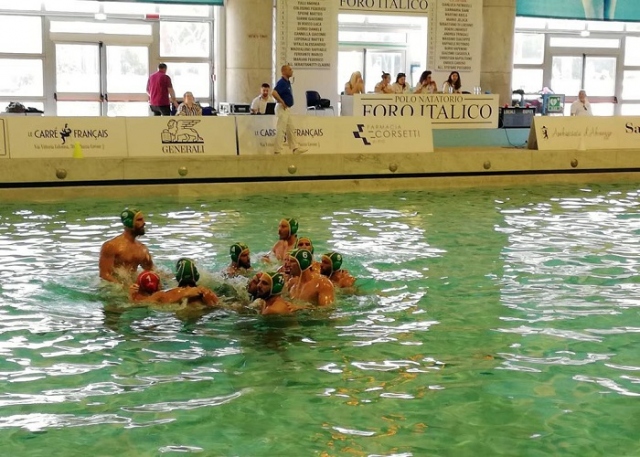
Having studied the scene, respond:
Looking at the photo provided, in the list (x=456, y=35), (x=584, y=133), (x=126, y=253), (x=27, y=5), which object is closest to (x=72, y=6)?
(x=27, y=5)

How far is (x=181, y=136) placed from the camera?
53.0ft

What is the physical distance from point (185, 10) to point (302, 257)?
1629cm

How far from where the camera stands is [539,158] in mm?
18156

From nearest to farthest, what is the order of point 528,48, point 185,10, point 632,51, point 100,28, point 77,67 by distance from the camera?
point 100,28 → point 77,67 → point 185,10 → point 528,48 → point 632,51

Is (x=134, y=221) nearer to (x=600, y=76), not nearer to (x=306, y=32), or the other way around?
(x=306, y=32)

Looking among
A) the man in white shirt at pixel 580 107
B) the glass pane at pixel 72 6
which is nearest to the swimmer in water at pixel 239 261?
the man in white shirt at pixel 580 107

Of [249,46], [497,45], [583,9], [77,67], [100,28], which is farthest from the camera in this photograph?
[583,9]

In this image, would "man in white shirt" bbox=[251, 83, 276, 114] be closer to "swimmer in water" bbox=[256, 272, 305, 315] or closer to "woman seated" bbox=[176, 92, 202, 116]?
"woman seated" bbox=[176, 92, 202, 116]

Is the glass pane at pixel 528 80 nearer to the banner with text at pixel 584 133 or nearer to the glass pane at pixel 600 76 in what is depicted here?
the glass pane at pixel 600 76

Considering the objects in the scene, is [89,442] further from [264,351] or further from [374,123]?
[374,123]

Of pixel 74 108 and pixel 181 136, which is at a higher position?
pixel 74 108

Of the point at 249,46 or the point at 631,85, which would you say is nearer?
the point at 249,46

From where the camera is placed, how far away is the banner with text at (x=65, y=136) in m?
15.1

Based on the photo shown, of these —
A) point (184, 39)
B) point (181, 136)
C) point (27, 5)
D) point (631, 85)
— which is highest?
point (27, 5)
